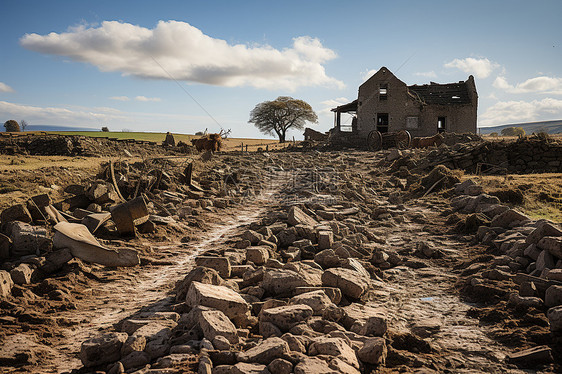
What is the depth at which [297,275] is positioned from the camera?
15.0 ft

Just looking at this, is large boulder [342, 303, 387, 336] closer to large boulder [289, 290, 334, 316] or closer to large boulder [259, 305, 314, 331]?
large boulder [289, 290, 334, 316]

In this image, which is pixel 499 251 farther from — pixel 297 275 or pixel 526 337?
pixel 297 275

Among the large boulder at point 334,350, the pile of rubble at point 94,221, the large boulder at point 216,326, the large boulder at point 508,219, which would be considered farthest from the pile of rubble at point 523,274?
the pile of rubble at point 94,221

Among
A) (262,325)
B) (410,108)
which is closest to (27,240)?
(262,325)

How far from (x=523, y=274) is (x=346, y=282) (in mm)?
2083

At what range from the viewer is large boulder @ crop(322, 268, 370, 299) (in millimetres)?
4621

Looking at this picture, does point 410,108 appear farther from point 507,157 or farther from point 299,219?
point 299,219

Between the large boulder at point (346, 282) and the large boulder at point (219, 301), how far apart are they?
123 centimetres

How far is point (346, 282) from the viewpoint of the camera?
4.64 m

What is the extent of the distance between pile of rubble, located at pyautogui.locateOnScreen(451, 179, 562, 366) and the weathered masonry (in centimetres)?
2674

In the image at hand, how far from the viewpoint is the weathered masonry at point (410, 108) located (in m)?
32.7

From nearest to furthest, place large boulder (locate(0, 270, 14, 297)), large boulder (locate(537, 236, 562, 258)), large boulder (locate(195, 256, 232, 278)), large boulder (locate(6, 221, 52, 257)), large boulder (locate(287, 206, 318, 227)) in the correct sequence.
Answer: large boulder (locate(0, 270, 14, 297)) < large boulder (locate(537, 236, 562, 258)) < large boulder (locate(195, 256, 232, 278)) < large boulder (locate(6, 221, 52, 257)) < large boulder (locate(287, 206, 318, 227))

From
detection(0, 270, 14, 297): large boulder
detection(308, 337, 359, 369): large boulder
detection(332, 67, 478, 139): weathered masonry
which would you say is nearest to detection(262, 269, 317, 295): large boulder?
detection(308, 337, 359, 369): large boulder

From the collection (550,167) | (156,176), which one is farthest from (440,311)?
(550,167)
